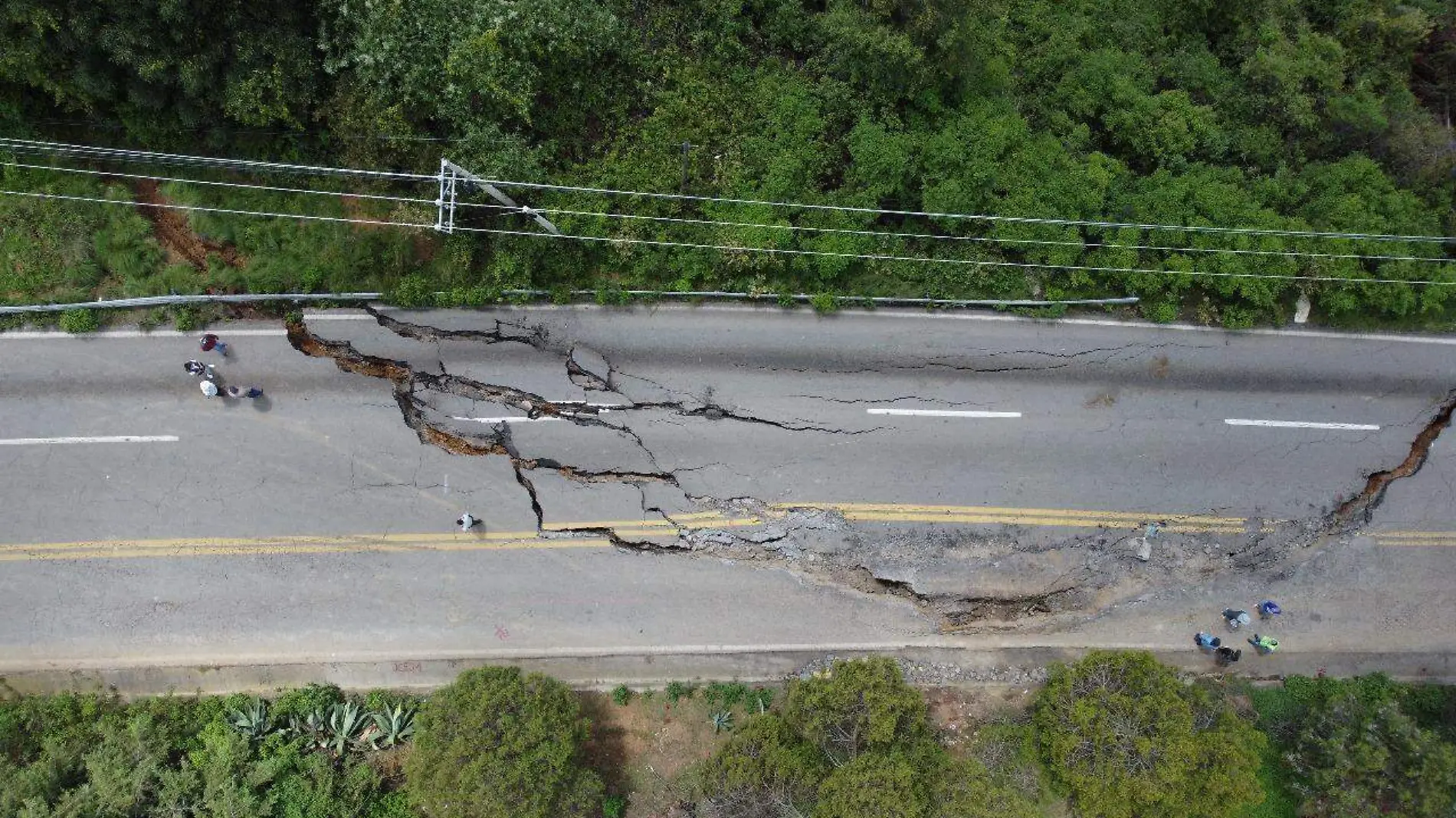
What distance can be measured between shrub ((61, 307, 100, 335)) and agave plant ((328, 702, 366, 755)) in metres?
8.67

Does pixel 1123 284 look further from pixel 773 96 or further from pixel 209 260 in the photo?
pixel 209 260

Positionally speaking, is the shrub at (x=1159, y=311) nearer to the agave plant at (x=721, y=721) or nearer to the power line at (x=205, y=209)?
the agave plant at (x=721, y=721)

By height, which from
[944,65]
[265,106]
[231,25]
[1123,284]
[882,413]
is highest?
[944,65]

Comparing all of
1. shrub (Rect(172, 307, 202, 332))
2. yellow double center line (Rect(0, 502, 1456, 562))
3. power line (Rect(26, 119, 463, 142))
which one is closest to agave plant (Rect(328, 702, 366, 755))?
yellow double center line (Rect(0, 502, 1456, 562))

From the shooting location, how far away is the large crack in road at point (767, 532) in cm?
1535

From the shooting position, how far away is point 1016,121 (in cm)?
1547

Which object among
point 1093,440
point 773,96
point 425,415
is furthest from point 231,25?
point 1093,440

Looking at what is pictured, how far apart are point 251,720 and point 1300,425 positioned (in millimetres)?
20639

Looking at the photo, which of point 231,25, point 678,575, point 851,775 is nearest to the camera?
point 851,775

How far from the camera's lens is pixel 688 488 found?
50.4ft

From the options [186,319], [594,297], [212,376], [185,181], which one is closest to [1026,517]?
[594,297]

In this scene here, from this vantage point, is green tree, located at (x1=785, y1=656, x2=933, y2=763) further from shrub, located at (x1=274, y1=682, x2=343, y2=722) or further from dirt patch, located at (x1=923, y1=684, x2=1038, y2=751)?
shrub, located at (x1=274, y1=682, x2=343, y2=722)

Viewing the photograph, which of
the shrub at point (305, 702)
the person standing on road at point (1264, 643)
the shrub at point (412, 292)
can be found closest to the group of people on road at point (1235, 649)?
the person standing on road at point (1264, 643)

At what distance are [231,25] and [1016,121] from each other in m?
14.0
